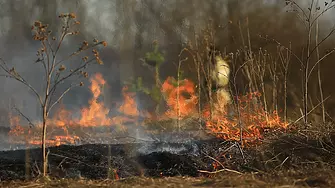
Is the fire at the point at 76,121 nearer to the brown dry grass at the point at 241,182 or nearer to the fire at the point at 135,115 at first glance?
the fire at the point at 135,115

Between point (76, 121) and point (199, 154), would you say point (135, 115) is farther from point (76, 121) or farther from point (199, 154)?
point (199, 154)

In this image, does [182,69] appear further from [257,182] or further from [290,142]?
[257,182]

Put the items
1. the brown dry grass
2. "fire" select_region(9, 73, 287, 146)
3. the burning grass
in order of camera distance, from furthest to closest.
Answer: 1. "fire" select_region(9, 73, 287, 146)
2. the burning grass
3. the brown dry grass

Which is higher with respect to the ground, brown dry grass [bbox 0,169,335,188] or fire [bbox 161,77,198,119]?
fire [bbox 161,77,198,119]

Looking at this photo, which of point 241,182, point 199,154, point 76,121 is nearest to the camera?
point 241,182

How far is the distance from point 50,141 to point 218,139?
9049 mm

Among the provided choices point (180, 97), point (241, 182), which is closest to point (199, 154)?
point (241, 182)

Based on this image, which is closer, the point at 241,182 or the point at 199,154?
the point at 241,182

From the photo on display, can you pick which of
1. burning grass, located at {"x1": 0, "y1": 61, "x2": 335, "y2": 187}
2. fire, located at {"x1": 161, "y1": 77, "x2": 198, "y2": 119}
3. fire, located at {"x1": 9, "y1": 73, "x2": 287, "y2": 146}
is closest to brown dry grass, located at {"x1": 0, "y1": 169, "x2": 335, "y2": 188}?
burning grass, located at {"x1": 0, "y1": 61, "x2": 335, "y2": 187}

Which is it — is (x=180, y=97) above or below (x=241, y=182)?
above

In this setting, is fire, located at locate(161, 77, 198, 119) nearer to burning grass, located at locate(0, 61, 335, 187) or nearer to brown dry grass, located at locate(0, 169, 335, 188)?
burning grass, located at locate(0, 61, 335, 187)

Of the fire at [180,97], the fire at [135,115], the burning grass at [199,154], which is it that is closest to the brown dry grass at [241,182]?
the burning grass at [199,154]

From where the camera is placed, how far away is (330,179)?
6809 mm

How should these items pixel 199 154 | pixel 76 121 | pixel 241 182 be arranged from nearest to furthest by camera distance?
pixel 241 182
pixel 199 154
pixel 76 121
